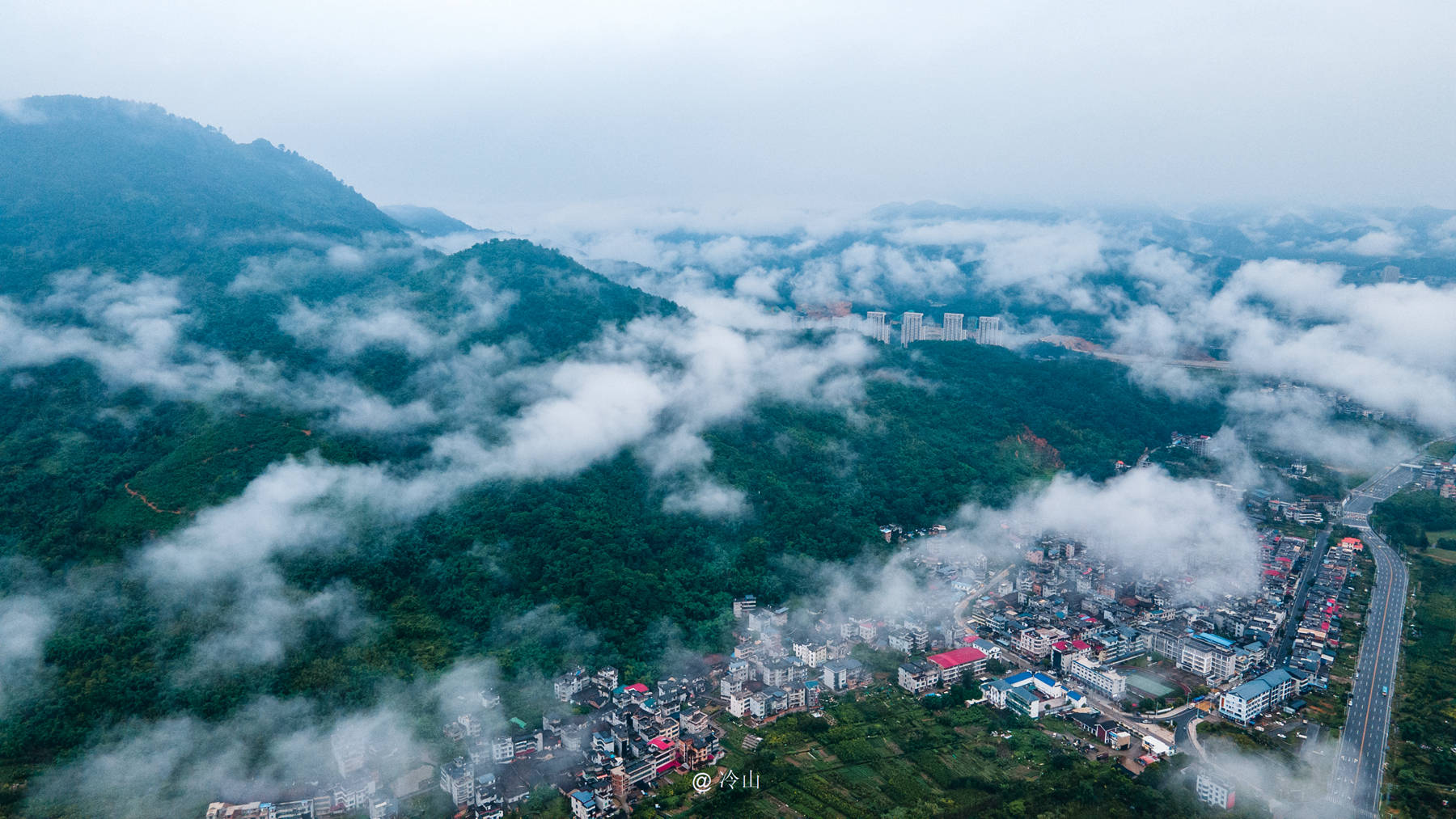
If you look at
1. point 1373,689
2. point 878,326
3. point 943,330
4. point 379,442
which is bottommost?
point 1373,689

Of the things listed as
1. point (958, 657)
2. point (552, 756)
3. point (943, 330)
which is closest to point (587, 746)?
point (552, 756)

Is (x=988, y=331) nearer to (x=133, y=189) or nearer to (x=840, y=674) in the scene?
(x=840, y=674)

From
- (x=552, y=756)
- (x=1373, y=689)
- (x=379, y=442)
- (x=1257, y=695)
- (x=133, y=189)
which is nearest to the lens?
(x=552, y=756)

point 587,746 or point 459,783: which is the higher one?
point 459,783

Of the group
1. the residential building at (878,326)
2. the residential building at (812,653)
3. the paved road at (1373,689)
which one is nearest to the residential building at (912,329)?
the residential building at (878,326)

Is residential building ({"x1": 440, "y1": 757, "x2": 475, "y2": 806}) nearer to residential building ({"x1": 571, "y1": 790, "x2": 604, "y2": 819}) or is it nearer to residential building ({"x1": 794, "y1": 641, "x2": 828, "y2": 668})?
residential building ({"x1": 571, "y1": 790, "x2": 604, "y2": 819})

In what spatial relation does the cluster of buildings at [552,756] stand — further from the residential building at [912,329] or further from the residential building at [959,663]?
the residential building at [912,329]

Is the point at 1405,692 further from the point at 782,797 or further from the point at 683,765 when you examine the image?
the point at 683,765
